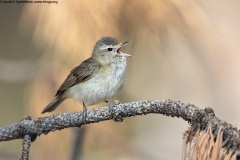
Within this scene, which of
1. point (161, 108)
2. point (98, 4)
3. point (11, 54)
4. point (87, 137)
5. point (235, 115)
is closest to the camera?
point (161, 108)

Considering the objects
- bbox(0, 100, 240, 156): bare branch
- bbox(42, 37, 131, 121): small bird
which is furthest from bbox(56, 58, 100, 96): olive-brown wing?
bbox(0, 100, 240, 156): bare branch

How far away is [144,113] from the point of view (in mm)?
932

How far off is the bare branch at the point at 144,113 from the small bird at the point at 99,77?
37.1 inches

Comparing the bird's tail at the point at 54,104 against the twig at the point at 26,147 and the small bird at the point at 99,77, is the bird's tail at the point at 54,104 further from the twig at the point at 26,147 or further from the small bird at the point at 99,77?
the twig at the point at 26,147

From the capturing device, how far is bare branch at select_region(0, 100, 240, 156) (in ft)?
2.60

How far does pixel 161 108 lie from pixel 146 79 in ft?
5.85

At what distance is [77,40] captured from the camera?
158 centimetres

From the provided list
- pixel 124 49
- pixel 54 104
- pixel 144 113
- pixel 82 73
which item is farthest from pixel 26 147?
pixel 124 49

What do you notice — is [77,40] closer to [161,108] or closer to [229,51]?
[229,51]

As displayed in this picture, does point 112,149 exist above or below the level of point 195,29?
below

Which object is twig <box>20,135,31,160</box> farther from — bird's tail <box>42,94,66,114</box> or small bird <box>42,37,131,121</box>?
small bird <box>42,37,131,121</box>

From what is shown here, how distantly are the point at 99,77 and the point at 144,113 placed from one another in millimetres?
1235

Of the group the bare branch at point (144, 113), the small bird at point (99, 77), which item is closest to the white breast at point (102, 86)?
the small bird at point (99, 77)

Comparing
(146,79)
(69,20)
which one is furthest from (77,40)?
(146,79)
